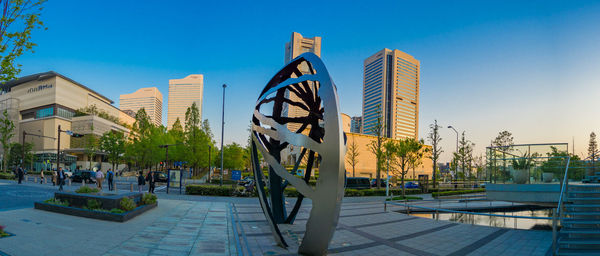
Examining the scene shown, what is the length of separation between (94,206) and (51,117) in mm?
83964

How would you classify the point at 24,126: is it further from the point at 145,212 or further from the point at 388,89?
the point at 388,89

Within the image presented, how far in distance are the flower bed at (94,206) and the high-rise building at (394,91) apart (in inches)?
5377

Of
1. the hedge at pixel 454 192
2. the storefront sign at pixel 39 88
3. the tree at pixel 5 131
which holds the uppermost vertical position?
the storefront sign at pixel 39 88

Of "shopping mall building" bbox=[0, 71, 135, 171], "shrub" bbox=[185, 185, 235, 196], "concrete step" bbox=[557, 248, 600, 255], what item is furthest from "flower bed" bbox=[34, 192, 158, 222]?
"shopping mall building" bbox=[0, 71, 135, 171]

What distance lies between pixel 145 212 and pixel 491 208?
70.0ft

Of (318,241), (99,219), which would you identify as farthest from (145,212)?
(318,241)

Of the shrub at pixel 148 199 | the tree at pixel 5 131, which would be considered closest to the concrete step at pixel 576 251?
the shrub at pixel 148 199

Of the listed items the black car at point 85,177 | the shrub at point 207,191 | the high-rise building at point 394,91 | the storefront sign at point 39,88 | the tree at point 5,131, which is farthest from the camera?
the high-rise building at point 394,91

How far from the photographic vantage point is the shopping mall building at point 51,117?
7450 cm

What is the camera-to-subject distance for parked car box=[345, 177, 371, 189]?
33.9m

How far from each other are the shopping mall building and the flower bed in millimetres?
72064

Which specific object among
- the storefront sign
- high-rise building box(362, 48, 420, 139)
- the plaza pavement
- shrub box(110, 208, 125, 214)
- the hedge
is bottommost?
the hedge

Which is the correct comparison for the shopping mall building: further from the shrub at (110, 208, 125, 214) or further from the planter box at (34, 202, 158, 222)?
the shrub at (110, 208, 125, 214)

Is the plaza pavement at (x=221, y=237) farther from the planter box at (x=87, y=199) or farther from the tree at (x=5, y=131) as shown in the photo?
the tree at (x=5, y=131)
